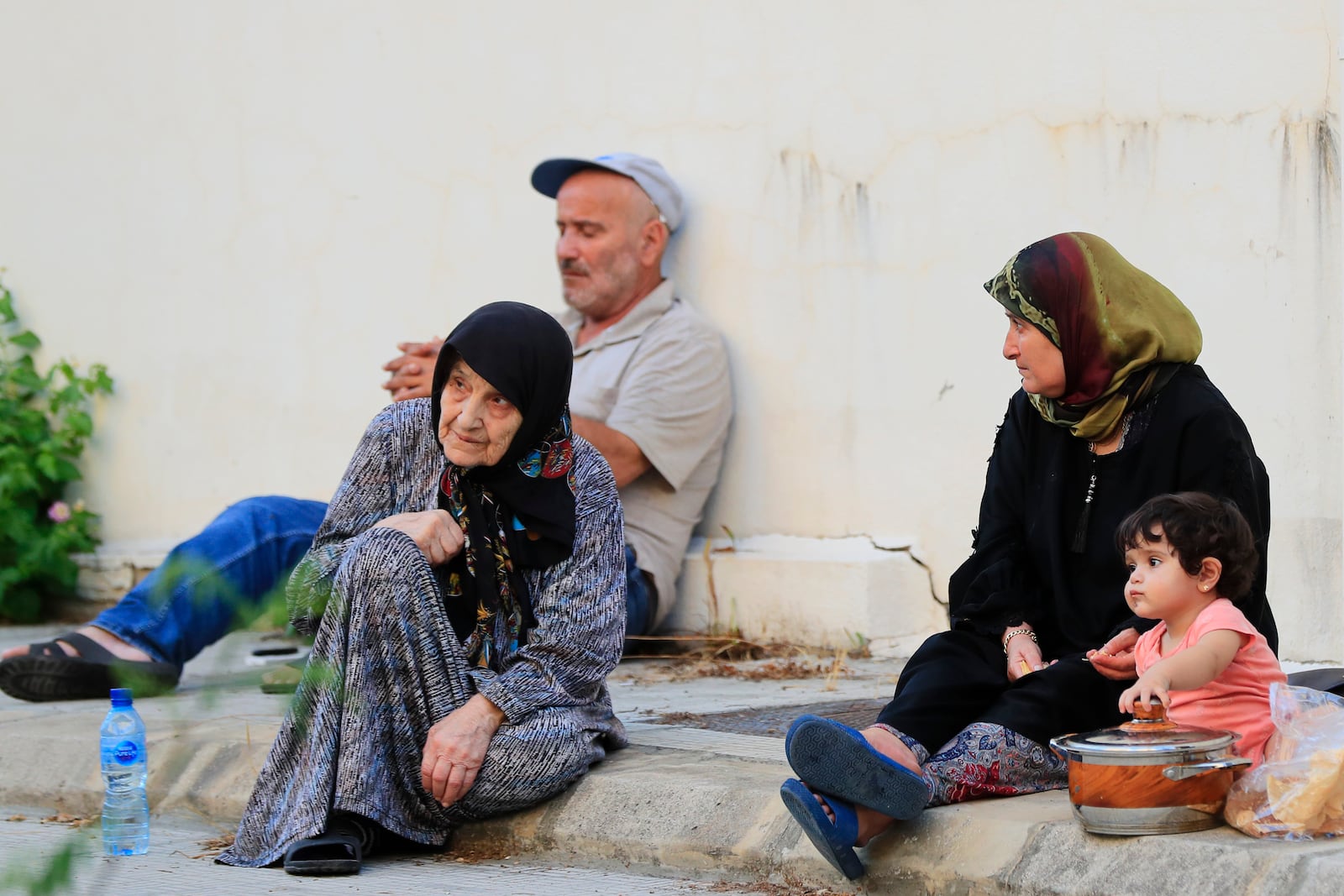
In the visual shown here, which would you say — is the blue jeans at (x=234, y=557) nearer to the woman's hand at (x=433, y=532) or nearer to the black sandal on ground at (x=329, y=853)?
the woman's hand at (x=433, y=532)

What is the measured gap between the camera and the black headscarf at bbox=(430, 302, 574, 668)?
3291mm

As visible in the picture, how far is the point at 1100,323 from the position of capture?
3.05m

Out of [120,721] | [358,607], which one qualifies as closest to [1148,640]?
[358,607]

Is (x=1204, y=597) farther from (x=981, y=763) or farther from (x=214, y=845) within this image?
(x=214, y=845)

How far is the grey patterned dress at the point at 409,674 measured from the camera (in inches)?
125

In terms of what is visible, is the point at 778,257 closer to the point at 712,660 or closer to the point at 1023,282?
the point at 712,660

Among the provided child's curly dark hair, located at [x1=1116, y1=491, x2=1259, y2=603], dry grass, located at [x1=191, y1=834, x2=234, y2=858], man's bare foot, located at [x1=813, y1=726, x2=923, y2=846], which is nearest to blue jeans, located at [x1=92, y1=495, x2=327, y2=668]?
dry grass, located at [x1=191, y1=834, x2=234, y2=858]

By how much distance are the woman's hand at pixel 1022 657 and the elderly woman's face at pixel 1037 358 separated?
1.55 ft

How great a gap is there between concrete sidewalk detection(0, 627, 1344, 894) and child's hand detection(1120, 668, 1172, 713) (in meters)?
0.21

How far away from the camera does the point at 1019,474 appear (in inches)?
131

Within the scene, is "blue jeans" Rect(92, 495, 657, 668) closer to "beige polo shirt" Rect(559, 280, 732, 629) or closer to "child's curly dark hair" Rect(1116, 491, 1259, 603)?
"beige polo shirt" Rect(559, 280, 732, 629)

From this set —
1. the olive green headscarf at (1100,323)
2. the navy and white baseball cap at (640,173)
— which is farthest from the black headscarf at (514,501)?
the navy and white baseball cap at (640,173)

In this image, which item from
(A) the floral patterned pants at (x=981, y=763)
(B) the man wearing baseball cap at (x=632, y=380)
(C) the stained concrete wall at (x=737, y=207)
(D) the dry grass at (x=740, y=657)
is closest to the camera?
(A) the floral patterned pants at (x=981, y=763)

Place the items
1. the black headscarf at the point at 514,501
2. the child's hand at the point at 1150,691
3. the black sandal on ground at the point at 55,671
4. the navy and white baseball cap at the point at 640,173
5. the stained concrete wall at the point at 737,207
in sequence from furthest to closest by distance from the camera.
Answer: the navy and white baseball cap at the point at 640,173 < the black sandal on ground at the point at 55,671 < the stained concrete wall at the point at 737,207 < the black headscarf at the point at 514,501 < the child's hand at the point at 1150,691
